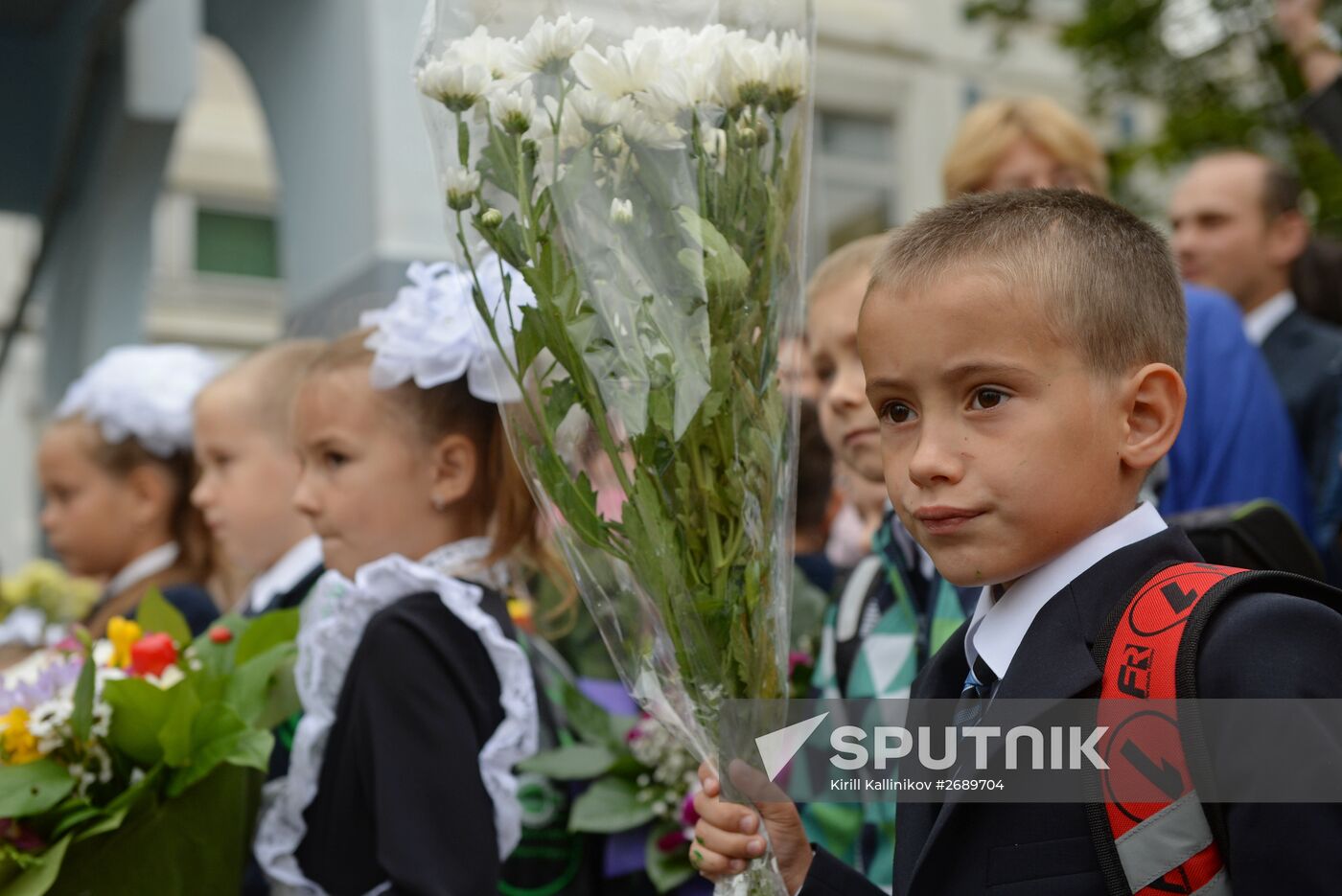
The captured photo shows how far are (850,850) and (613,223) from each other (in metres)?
1.51

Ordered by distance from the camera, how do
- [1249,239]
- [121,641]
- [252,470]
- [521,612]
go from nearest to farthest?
1. [121,641]
2. [521,612]
3. [252,470]
4. [1249,239]

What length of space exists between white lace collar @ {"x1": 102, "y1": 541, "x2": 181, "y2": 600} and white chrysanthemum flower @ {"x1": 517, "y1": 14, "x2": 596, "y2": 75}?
10.1ft

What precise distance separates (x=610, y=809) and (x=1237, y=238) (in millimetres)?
2901

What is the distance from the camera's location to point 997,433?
1504 mm

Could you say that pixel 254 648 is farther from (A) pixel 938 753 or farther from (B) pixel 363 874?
(A) pixel 938 753

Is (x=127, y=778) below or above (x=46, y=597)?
above

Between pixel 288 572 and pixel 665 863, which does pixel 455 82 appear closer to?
pixel 665 863

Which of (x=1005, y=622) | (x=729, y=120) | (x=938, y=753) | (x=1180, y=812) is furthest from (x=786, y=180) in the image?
(x=1180, y=812)

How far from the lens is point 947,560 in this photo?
156cm

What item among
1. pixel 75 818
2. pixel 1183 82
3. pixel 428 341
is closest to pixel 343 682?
pixel 75 818

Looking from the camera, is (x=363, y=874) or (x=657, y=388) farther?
(x=363, y=874)

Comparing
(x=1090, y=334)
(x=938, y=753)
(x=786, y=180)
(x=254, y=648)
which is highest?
(x=786, y=180)

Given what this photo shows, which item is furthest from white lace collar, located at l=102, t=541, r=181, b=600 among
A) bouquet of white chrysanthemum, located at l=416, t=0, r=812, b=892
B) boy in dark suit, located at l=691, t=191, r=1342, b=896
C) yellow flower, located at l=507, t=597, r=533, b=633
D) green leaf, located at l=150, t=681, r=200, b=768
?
boy in dark suit, located at l=691, t=191, r=1342, b=896

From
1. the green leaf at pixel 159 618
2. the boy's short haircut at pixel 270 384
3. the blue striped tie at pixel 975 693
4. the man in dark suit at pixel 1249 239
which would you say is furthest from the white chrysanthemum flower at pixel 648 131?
the man in dark suit at pixel 1249 239
